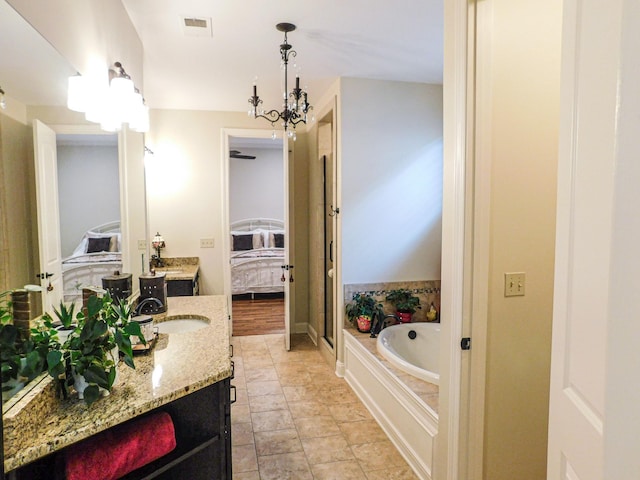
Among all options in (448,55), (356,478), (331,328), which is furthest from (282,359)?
(448,55)

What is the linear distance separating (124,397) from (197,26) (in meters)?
2.14

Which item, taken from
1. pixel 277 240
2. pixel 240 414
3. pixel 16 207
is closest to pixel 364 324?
pixel 240 414

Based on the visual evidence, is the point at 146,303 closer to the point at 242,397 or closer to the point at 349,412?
the point at 242,397

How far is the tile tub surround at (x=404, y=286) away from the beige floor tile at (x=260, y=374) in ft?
2.74

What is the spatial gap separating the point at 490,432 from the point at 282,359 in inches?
101

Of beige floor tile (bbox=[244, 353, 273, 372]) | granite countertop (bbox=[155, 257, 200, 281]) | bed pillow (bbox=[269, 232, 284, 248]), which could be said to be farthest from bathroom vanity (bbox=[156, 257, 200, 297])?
bed pillow (bbox=[269, 232, 284, 248])

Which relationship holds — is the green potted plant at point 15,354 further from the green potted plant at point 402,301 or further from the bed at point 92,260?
the green potted plant at point 402,301

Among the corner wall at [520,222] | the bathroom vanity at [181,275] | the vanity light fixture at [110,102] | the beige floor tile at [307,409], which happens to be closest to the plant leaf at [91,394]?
the vanity light fixture at [110,102]

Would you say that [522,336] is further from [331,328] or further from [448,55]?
[331,328]

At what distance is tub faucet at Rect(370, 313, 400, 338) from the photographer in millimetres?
3385

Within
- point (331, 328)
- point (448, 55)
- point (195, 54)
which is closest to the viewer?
point (448, 55)

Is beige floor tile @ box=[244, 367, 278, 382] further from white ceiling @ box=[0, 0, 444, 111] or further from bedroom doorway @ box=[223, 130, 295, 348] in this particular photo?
white ceiling @ box=[0, 0, 444, 111]

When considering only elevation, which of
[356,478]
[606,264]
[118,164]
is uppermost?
[118,164]

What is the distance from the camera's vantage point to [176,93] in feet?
12.6
